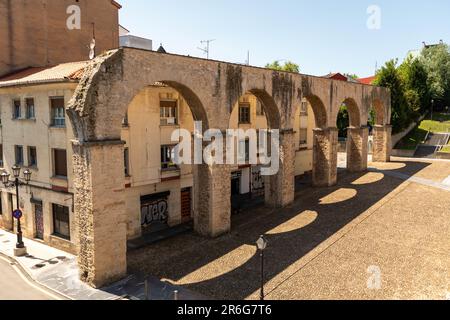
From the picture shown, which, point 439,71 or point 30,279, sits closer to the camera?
point 30,279

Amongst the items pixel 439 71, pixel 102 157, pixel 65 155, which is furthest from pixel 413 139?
pixel 102 157

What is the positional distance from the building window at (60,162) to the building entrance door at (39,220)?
2.72 metres

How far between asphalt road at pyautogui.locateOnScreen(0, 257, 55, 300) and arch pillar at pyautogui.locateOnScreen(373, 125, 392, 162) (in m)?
35.7

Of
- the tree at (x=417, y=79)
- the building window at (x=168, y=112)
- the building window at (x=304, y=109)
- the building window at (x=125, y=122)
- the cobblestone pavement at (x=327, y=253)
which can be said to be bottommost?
the cobblestone pavement at (x=327, y=253)

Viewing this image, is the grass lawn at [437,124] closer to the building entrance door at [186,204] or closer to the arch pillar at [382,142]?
the arch pillar at [382,142]

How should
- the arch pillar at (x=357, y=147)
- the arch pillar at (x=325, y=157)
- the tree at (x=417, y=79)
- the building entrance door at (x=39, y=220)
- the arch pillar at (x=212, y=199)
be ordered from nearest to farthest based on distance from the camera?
the arch pillar at (x=212, y=199) → the building entrance door at (x=39, y=220) → the arch pillar at (x=325, y=157) → the arch pillar at (x=357, y=147) → the tree at (x=417, y=79)

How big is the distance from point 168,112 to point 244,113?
25.3ft

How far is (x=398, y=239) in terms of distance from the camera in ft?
59.1

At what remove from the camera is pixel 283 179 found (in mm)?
23922

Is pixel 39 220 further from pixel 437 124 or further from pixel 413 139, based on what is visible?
pixel 437 124

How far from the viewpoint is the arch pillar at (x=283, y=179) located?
2367cm

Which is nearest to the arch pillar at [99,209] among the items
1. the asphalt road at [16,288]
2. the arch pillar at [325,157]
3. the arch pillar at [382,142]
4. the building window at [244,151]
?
the asphalt road at [16,288]

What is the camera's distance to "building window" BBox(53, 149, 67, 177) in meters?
18.4
